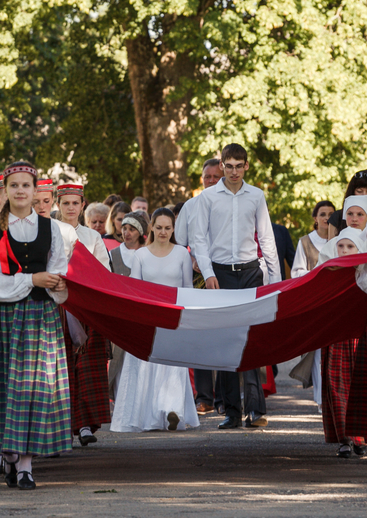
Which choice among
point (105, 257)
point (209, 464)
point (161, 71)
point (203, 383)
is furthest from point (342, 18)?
point (209, 464)

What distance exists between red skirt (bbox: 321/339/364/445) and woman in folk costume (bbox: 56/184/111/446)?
1.77m

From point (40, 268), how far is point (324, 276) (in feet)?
6.18

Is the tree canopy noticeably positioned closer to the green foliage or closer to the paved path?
the green foliage

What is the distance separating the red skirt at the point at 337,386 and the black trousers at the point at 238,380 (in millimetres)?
1200

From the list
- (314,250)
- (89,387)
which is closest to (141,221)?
(314,250)

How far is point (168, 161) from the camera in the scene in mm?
20750

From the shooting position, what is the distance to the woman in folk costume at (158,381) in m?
8.28

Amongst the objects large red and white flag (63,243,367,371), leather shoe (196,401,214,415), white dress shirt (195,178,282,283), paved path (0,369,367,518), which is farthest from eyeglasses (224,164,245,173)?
leather shoe (196,401,214,415)

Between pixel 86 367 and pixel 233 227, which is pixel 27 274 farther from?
pixel 233 227

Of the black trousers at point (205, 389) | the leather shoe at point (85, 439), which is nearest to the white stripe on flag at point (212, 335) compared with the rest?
the leather shoe at point (85, 439)

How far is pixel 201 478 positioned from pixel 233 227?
109 inches

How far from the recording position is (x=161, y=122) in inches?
815

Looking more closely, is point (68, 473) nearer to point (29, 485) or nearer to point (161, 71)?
point (29, 485)

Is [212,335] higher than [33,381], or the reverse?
[212,335]
